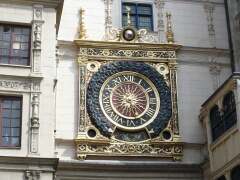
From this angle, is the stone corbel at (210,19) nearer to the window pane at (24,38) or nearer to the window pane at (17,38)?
the window pane at (24,38)

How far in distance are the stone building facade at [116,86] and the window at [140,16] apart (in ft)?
0.13

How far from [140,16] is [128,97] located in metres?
3.49

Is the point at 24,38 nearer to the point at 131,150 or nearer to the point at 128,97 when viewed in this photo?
the point at 128,97

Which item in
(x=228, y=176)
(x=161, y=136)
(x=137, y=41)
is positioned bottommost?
(x=228, y=176)

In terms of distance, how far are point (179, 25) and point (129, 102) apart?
3.83 meters

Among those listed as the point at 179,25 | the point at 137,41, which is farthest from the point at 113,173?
the point at 179,25

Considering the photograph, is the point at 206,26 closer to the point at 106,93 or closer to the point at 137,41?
the point at 137,41

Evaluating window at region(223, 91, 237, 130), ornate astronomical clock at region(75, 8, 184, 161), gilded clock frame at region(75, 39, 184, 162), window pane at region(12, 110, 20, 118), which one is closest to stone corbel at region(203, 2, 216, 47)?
gilded clock frame at region(75, 39, 184, 162)

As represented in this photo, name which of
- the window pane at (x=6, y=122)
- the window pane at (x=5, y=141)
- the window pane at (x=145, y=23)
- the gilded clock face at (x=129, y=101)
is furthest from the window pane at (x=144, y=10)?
the window pane at (x=5, y=141)

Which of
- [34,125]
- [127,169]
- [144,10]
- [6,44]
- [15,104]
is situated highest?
[144,10]

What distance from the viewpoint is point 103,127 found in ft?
66.5

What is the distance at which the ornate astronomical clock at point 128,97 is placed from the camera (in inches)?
797

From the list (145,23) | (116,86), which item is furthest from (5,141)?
(145,23)

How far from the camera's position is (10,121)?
1620 centimetres
